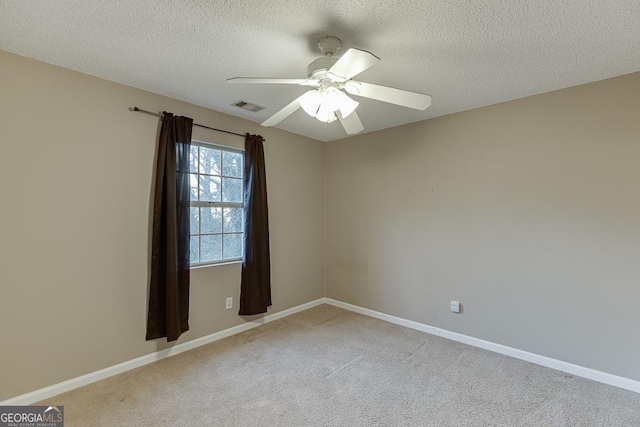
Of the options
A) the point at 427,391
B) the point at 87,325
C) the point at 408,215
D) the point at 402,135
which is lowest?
the point at 427,391

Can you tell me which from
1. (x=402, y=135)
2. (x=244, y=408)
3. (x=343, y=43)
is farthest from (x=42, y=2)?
(x=402, y=135)

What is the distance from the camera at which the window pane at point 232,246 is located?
3.29 m

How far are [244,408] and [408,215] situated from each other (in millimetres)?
2544

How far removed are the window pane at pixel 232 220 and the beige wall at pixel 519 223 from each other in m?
1.59

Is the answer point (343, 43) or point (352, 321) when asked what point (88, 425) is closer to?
point (352, 321)

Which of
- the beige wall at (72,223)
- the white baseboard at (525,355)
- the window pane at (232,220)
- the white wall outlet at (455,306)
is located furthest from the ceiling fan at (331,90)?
the white baseboard at (525,355)

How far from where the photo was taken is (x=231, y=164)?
10.9 ft

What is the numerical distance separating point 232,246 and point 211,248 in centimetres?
25

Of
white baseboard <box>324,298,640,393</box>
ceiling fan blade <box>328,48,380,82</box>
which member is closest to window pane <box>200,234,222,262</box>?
white baseboard <box>324,298,640,393</box>

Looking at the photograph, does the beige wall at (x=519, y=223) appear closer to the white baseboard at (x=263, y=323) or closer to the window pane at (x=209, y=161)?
the white baseboard at (x=263, y=323)

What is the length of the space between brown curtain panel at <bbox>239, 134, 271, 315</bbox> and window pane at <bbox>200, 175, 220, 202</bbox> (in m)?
0.32

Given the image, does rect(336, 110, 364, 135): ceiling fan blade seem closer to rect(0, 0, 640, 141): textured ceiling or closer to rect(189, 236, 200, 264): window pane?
rect(0, 0, 640, 141): textured ceiling

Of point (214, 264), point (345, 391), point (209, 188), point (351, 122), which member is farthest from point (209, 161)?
point (345, 391)

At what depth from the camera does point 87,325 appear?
2338 mm
